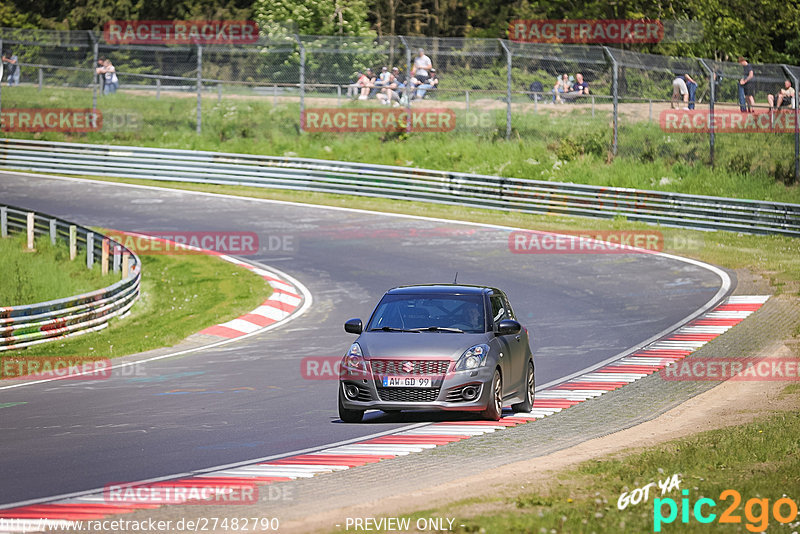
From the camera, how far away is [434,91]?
3712cm

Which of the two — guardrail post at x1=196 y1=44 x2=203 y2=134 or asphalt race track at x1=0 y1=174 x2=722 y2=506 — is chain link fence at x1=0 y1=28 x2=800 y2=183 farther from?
asphalt race track at x1=0 y1=174 x2=722 y2=506

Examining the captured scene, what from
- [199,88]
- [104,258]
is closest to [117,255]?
[104,258]

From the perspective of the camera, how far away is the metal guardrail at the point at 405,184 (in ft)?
96.9

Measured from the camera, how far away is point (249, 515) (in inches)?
332

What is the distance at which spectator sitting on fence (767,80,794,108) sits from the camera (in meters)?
30.4

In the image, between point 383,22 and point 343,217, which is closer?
point 343,217

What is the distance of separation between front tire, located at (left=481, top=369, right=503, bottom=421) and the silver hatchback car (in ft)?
0.03

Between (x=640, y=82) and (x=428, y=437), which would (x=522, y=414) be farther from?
(x=640, y=82)

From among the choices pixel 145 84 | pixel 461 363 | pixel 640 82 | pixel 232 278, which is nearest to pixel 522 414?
pixel 461 363

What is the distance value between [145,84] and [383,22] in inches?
1168

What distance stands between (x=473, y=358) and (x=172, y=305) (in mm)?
12668

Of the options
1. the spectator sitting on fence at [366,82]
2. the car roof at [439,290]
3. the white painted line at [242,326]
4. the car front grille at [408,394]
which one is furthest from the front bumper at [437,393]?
the spectator sitting on fence at [366,82]

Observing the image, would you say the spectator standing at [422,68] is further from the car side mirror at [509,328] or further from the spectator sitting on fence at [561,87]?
the car side mirror at [509,328]

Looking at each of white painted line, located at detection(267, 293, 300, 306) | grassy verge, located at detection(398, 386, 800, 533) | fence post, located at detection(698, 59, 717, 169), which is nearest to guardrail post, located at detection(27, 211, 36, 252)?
white painted line, located at detection(267, 293, 300, 306)
